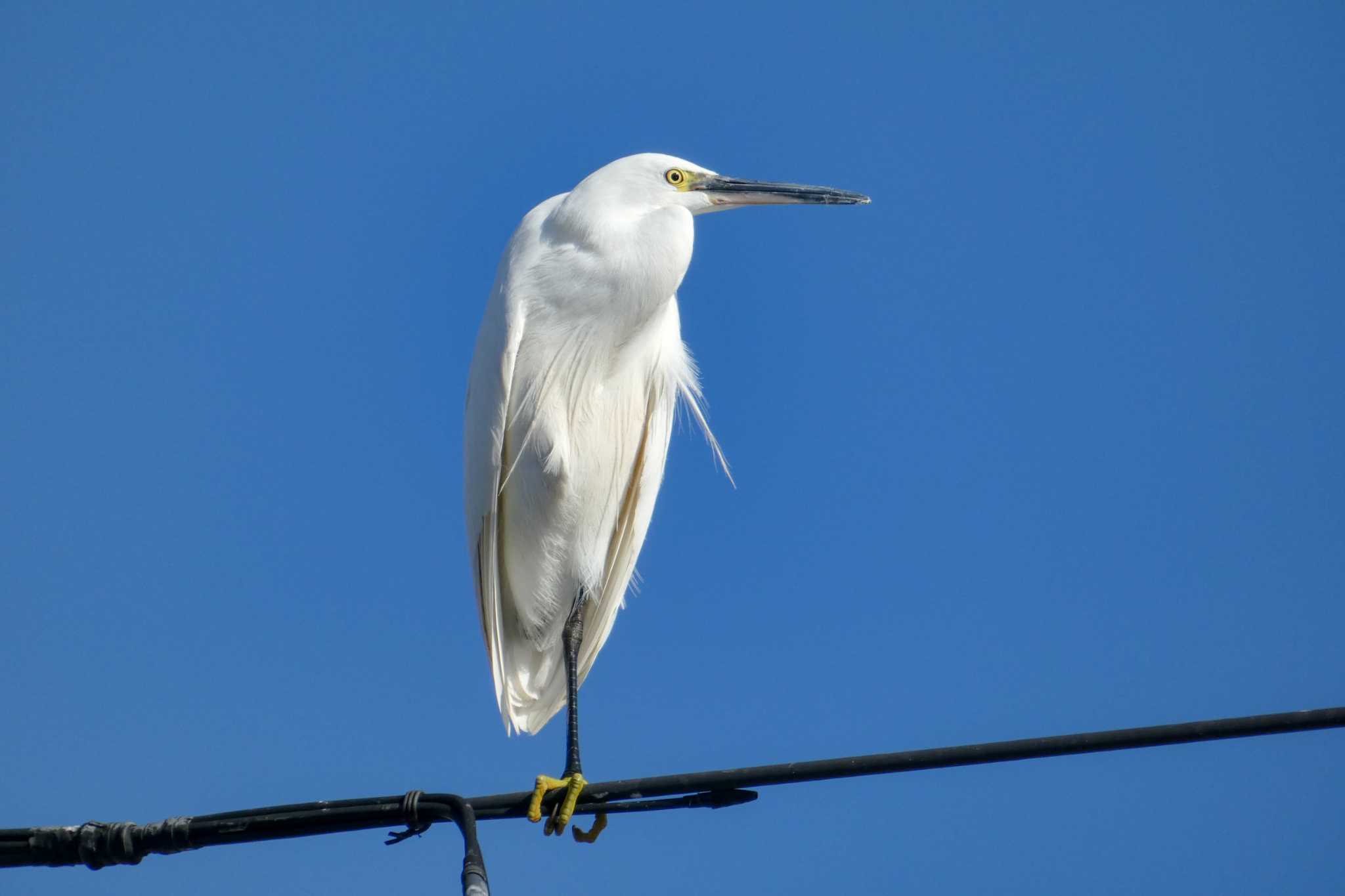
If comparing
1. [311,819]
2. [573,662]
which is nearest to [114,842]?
[311,819]

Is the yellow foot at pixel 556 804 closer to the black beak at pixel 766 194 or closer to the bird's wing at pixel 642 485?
the bird's wing at pixel 642 485

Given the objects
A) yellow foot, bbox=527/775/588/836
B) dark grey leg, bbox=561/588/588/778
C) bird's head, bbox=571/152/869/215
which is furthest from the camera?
bird's head, bbox=571/152/869/215

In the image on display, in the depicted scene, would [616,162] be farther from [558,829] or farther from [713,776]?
[713,776]

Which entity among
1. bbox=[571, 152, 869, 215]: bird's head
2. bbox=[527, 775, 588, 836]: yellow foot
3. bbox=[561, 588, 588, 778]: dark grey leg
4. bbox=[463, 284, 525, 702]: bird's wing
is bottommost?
→ bbox=[527, 775, 588, 836]: yellow foot

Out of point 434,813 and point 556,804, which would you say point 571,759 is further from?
point 434,813

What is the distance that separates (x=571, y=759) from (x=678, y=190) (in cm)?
261

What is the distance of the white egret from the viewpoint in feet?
19.7

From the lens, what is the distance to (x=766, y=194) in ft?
21.8

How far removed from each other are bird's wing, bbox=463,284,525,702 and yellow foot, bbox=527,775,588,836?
3.91ft

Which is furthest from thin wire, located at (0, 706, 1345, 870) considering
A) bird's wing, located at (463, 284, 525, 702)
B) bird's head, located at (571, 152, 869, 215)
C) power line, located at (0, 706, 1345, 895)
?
bird's head, located at (571, 152, 869, 215)

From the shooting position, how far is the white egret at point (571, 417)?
6012 millimetres

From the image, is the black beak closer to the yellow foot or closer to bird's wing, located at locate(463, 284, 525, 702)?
bird's wing, located at locate(463, 284, 525, 702)

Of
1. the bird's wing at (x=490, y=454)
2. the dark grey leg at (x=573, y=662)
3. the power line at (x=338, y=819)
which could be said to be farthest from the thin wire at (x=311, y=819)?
the bird's wing at (x=490, y=454)

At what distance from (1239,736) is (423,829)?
1889 mm
